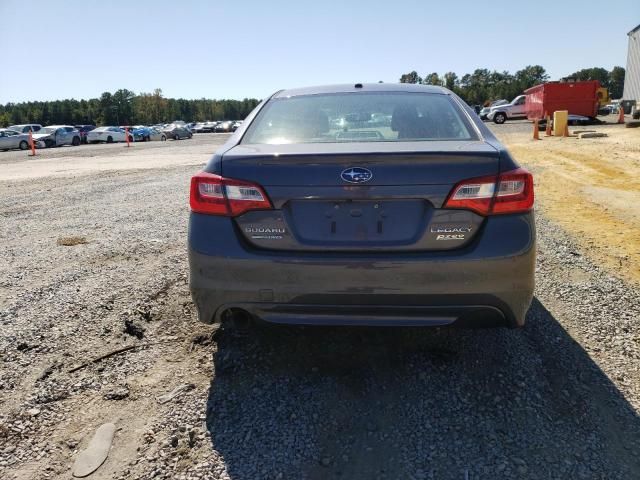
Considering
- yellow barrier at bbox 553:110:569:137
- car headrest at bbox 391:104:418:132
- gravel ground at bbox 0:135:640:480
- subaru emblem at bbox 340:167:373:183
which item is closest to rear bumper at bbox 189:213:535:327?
subaru emblem at bbox 340:167:373:183

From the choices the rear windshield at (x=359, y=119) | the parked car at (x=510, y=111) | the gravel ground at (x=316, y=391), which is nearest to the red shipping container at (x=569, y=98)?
the parked car at (x=510, y=111)

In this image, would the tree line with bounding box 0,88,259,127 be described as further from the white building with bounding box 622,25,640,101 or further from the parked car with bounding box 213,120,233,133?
the white building with bounding box 622,25,640,101

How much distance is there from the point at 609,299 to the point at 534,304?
0.62 meters

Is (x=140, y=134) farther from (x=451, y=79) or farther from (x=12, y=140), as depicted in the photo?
(x=451, y=79)

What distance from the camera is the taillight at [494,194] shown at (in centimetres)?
247

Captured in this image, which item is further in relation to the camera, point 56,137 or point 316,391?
point 56,137

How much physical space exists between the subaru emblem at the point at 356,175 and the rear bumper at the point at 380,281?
1.21ft

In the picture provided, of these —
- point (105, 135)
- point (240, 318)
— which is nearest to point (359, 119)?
point (240, 318)

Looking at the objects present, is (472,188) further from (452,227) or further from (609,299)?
(609,299)

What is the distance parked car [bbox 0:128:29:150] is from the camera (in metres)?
33.0

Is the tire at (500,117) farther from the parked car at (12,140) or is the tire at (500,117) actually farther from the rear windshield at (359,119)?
the rear windshield at (359,119)

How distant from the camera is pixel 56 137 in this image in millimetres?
37594

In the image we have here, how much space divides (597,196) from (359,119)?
6.84 m

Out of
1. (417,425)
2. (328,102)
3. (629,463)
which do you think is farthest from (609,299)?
(328,102)
